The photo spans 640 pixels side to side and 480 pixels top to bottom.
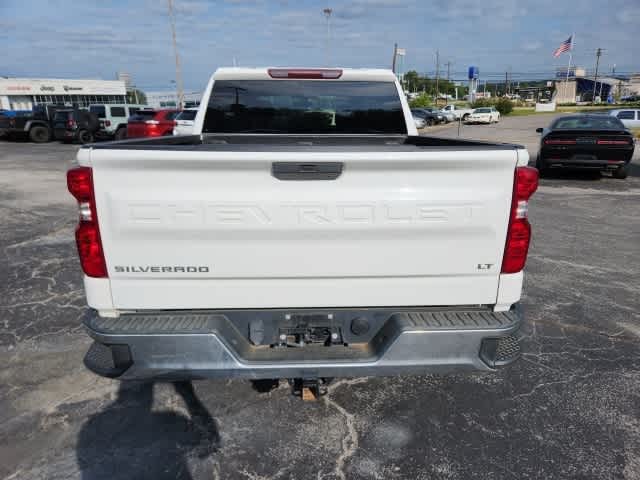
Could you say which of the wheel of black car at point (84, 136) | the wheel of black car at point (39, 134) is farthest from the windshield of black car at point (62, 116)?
the wheel of black car at point (39, 134)

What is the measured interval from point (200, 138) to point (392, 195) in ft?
7.92

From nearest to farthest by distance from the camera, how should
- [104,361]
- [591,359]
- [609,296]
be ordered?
[104,361] < [591,359] < [609,296]

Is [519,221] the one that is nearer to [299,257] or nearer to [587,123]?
[299,257]

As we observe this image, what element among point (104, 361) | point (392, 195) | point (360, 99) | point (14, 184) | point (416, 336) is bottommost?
point (14, 184)

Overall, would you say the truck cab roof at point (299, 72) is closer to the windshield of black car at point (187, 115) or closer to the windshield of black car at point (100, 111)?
the windshield of black car at point (187, 115)

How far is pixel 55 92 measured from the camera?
253 ft

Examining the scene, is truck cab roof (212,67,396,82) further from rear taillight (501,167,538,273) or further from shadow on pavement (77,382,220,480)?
shadow on pavement (77,382,220,480)

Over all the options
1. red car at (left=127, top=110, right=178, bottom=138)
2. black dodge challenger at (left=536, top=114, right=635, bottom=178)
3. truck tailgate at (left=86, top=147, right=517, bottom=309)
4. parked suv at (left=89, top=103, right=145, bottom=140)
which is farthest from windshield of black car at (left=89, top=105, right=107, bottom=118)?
truck tailgate at (left=86, top=147, right=517, bottom=309)

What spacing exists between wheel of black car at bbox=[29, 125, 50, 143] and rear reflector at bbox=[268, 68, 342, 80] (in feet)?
81.1

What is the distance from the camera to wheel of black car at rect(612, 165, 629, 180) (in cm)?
1187

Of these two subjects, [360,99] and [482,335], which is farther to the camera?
[360,99]

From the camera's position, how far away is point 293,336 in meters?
2.46

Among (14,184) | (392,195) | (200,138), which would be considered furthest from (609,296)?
(14,184)

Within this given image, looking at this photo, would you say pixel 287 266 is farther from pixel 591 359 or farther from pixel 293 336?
pixel 591 359
